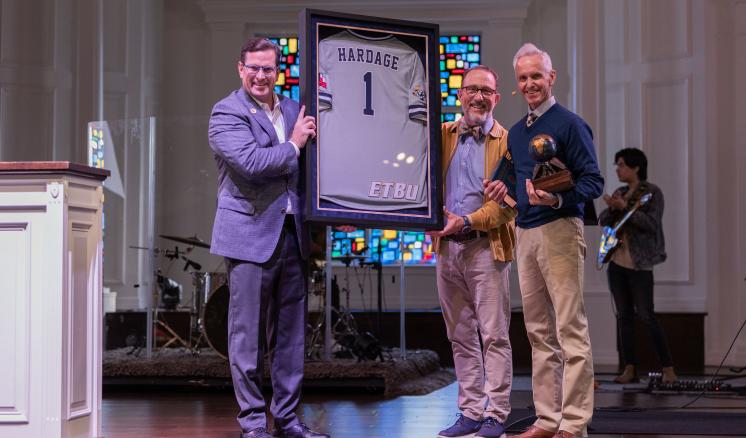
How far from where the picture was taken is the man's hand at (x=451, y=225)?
391cm

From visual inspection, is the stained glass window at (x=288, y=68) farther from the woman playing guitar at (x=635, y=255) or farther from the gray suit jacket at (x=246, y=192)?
the gray suit jacket at (x=246, y=192)

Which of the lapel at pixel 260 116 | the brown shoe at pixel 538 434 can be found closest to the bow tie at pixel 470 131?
the lapel at pixel 260 116

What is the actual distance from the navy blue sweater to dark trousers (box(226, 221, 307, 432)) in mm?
936

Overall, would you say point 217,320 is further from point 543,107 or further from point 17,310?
point 543,107

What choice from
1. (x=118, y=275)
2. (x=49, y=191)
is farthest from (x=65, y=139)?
(x=49, y=191)

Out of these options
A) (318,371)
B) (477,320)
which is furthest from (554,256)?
(318,371)

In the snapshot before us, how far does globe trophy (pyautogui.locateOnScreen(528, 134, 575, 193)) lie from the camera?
11.8 ft

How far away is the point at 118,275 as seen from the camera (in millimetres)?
8500

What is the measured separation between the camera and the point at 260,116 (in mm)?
3840

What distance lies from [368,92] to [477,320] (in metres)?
1.06

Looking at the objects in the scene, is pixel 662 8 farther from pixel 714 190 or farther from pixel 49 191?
pixel 49 191

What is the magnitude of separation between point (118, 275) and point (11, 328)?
4961 mm

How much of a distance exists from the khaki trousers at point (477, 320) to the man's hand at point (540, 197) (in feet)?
1.38

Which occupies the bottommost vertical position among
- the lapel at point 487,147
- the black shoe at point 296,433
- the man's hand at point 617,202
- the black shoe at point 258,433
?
the black shoe at point 296,433
